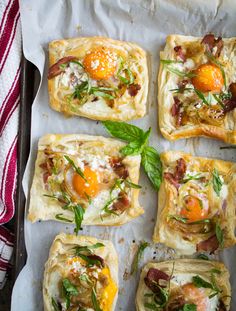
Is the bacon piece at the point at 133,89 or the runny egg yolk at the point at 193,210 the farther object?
the bacon piece at the point at 133,89

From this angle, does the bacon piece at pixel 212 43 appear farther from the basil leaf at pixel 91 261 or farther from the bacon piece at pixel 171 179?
the basil leaf at pixel 91 261

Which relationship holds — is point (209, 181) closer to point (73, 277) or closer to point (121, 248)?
point (121, 248)

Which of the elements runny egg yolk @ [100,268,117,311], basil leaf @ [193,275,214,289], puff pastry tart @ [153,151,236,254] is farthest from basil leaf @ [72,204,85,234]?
basil leaf @ [193,275,214,289]

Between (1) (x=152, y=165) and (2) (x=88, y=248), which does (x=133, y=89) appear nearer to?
(1) (x=152, y=165)

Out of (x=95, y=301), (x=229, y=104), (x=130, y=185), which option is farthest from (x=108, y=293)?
(x=229, y=104)

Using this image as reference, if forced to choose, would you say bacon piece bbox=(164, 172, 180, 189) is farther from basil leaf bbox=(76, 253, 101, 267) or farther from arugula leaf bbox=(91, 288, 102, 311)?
arugula leaf bbox=(91, 288, 102, 311)

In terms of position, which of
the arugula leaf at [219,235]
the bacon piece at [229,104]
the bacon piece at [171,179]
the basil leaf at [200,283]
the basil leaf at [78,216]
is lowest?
the basil leaf at [200,283]

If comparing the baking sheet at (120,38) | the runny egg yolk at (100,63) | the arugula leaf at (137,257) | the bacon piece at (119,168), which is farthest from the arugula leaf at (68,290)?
the runny egg yolk at (100,63)
